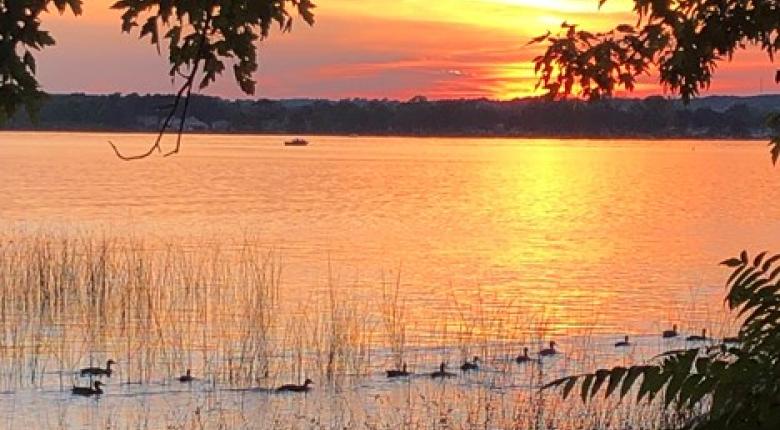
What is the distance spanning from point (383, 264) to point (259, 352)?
42.3ft

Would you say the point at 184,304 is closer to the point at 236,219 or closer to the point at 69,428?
the point at 69,428

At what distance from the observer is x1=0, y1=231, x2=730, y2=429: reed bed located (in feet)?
42.2

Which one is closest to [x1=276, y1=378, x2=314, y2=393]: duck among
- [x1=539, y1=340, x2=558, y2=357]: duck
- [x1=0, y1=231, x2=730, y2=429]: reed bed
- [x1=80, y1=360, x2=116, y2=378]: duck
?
[x1=0, y1=231, x2=730, y2=429]: reed bed

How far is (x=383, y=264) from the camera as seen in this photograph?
28938 millimetres

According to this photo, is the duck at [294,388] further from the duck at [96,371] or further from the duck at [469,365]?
the duck at [96,371]

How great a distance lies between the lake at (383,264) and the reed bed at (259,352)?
76mm

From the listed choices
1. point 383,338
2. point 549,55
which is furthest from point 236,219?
point 549,55

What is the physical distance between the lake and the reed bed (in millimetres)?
76

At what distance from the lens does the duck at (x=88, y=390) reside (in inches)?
547

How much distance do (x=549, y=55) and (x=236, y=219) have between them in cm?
3529

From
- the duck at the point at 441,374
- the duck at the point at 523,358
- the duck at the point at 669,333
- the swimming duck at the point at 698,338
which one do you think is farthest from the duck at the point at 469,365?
the duck at the point at 669,333

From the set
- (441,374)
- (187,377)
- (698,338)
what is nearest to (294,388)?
(187,377)

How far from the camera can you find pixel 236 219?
4209 cm

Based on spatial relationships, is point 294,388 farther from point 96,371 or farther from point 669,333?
point 669,333
